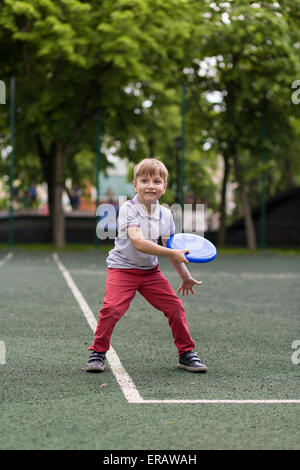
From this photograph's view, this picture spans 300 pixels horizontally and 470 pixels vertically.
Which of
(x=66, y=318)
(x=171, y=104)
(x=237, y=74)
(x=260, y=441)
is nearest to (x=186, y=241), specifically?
(x=260, y=441)

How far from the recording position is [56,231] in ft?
75.7

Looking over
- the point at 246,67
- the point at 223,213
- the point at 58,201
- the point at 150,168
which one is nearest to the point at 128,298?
the point at 150,168

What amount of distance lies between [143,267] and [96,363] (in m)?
0.79

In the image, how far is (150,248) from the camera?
16.0 feet

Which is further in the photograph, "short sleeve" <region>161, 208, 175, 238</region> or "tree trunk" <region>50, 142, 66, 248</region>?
"tree trunk" <region>50, 142, 66, 248</region>

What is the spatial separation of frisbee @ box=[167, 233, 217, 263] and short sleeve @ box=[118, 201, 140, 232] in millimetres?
284

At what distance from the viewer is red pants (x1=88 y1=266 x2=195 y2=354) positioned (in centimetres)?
516

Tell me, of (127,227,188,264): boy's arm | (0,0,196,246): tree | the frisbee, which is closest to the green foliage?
(0,0,196,246): tree

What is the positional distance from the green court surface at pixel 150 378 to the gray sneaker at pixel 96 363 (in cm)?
6

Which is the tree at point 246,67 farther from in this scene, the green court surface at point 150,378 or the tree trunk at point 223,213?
the green court surface at point 150,378

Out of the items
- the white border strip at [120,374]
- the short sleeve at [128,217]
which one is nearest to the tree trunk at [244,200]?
the white border strip at [120,374]

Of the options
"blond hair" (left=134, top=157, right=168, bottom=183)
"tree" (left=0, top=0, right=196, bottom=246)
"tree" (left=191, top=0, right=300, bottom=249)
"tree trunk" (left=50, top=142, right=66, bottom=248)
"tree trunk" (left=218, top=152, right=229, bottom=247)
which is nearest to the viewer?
"blond hair" (left=134, top=157, right=168, bottom=183)

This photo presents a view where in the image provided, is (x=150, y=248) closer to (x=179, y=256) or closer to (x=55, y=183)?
(x=179, y=256)

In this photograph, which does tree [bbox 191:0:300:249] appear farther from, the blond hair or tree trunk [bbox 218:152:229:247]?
the blond hair
